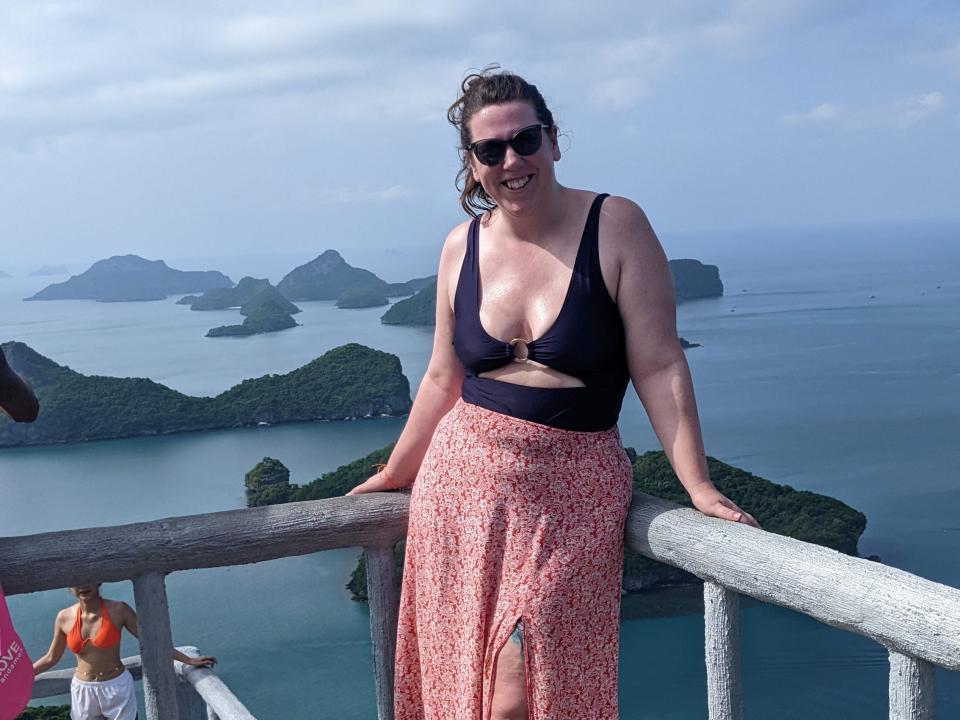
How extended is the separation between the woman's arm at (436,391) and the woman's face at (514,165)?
0.57 ft

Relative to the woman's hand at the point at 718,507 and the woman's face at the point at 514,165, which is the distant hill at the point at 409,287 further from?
the woman's hand at the point at 718,507

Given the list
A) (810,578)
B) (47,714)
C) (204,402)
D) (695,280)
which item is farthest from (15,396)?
(695,280)

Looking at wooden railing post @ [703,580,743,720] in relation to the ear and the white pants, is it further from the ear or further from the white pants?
the white pants

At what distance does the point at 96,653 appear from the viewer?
10.0 ft

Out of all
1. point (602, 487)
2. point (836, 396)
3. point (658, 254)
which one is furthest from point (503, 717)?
point (836, 396)

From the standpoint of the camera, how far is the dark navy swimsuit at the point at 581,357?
5.58ft

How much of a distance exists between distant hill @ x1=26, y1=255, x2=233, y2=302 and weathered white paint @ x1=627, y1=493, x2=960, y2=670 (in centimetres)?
11473

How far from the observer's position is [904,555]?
38.4m

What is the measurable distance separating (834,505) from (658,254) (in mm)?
40272

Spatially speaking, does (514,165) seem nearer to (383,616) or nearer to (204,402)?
(383,616)

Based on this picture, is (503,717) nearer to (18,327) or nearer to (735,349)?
(735,349)

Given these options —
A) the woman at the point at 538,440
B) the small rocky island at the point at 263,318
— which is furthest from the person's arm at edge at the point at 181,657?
the small rocky island at the point at 263,318

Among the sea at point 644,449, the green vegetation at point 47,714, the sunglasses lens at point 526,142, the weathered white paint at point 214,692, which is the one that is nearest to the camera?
the sunglasses lens at point 526,142

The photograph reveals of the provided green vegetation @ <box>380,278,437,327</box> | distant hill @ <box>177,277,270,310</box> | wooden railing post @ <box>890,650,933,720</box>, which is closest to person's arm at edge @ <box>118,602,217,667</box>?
wooden railing post @ <box>890,650,933,720</box>
